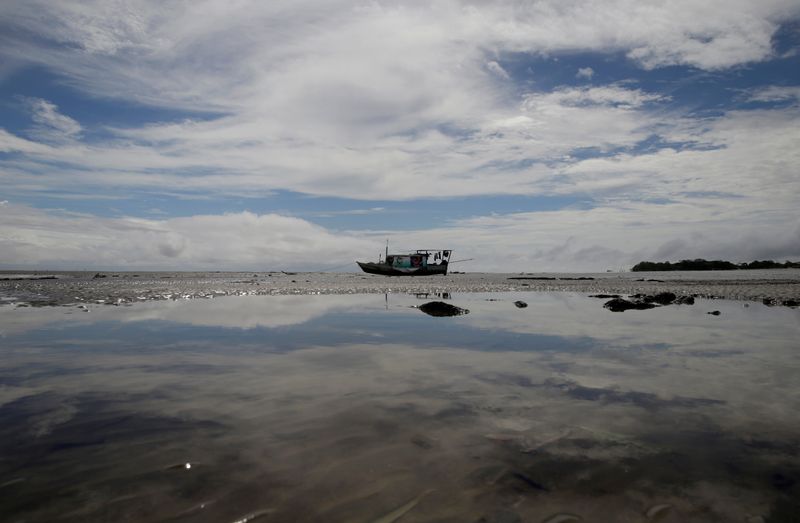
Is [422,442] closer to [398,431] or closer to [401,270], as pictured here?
[398,431]

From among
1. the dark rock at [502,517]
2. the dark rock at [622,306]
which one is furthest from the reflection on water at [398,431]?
the dark rock at [622,306]

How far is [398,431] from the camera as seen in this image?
201 inches

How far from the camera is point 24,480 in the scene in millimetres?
3836

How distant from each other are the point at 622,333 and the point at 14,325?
689 inches

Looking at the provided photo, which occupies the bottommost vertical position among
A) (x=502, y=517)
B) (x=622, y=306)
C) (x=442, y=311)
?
(x=502, y=517)

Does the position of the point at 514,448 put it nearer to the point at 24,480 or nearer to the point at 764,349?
the point at 24,480

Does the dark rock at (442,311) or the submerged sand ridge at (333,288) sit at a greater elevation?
the submerged sand ridge at (333,288)

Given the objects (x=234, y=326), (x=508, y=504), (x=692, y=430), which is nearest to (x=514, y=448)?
(x=508, y=504)

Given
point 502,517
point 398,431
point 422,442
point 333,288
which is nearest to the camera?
point 502,517

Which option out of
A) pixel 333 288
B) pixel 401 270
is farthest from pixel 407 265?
pixel 333 288

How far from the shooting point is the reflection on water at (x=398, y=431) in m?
3.54

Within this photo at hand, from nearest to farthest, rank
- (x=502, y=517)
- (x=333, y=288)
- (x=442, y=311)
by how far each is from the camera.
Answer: (x=502, y=517) < (x=442, y=311) < (x=333, y=288)

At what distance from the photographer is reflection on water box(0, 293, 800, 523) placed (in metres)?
3.54

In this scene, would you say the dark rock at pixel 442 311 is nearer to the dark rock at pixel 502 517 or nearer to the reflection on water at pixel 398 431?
the reflection on water at pixel 398 431
